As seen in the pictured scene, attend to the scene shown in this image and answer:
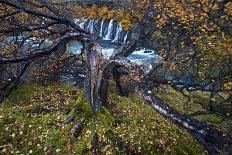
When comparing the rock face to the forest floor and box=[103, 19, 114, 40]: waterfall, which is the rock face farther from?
the forest floor

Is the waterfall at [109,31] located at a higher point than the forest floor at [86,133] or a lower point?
higher

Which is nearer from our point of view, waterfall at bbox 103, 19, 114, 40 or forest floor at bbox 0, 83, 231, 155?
forest floor at bbox 0, 83, 231, 155

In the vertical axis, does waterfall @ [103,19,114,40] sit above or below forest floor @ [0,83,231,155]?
above

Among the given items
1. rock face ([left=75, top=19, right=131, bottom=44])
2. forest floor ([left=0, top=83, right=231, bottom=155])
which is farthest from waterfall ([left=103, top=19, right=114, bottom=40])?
forest floor ([left=0, top=83, right=231, bottom=155])

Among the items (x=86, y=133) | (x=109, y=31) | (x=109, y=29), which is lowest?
(x=86, y=133)

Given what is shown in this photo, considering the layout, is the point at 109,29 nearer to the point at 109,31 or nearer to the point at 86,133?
the point at 109,31

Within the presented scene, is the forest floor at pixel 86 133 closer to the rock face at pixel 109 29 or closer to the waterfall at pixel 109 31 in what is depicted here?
the rock face at pixel 109 29

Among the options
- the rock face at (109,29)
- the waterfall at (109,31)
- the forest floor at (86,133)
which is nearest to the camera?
the forest floor at (86,133)

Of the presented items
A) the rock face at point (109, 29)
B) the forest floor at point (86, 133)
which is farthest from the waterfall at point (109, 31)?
the forest floor at point (86, 133)

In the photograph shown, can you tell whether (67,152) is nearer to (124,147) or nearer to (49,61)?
(124,147)

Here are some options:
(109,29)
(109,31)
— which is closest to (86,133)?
(109,31)

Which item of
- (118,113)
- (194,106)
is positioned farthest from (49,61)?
(194,106)
